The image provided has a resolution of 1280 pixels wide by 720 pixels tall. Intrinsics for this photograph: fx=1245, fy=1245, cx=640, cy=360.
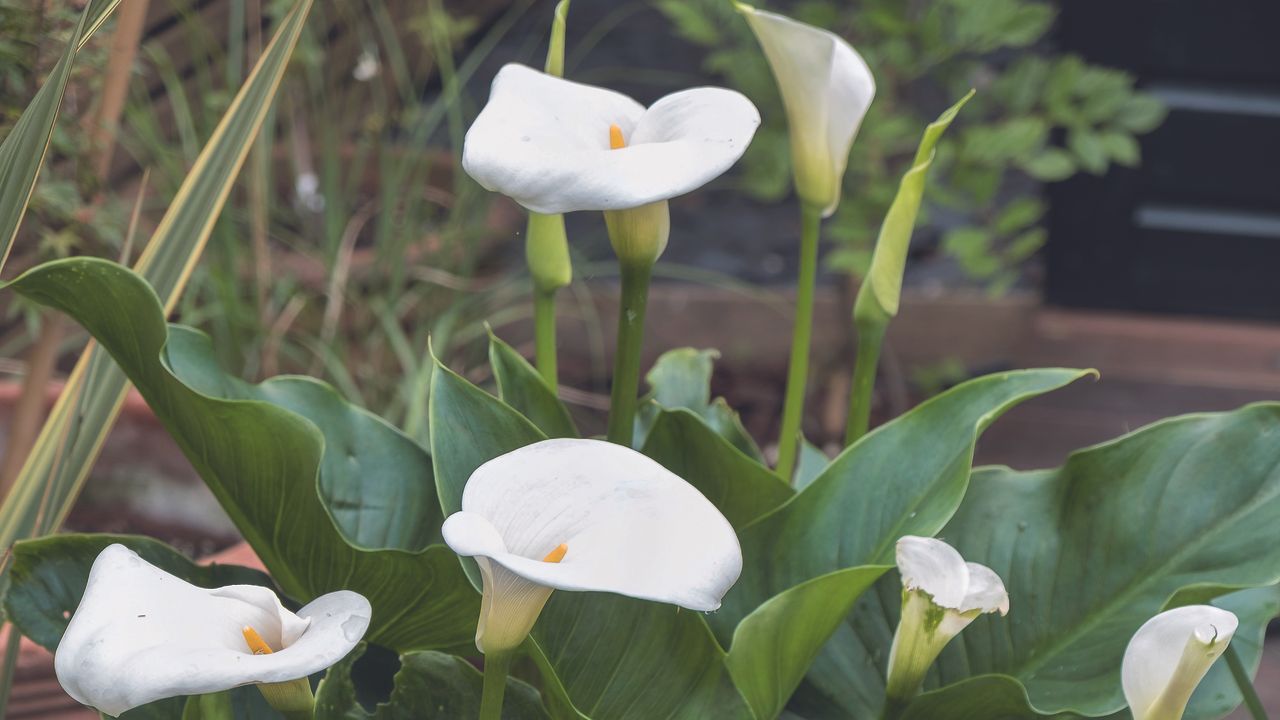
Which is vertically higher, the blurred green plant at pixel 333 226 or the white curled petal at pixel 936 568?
the white curled petal at pixel 936 568

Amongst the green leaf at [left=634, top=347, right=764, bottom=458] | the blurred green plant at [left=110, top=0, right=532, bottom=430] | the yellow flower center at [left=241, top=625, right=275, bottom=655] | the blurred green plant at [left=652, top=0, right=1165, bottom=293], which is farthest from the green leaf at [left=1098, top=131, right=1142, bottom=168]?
the yellow flower center at [left=241, top=625, right=275, bottom=655]

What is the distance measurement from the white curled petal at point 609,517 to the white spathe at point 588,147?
0.25ft

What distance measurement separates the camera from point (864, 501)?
513mm

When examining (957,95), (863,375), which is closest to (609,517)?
(863,375)

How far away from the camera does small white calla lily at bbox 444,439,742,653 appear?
32cm

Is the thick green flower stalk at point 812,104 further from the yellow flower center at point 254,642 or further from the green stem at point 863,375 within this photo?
the yellow flower center at point 254,642

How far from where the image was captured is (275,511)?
1.60 feet

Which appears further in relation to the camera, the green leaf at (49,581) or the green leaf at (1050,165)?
the green leaf at (1050,165)

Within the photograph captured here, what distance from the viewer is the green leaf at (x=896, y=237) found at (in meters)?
0.45

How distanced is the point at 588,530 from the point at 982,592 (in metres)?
0.13

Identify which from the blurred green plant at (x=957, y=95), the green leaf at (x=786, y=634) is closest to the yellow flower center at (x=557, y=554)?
the green leaf at (x=786, y=634)

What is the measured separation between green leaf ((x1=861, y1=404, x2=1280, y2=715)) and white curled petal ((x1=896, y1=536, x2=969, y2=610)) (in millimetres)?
129

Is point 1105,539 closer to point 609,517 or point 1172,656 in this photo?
point 1172,656

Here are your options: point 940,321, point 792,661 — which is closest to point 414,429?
point 792,661
